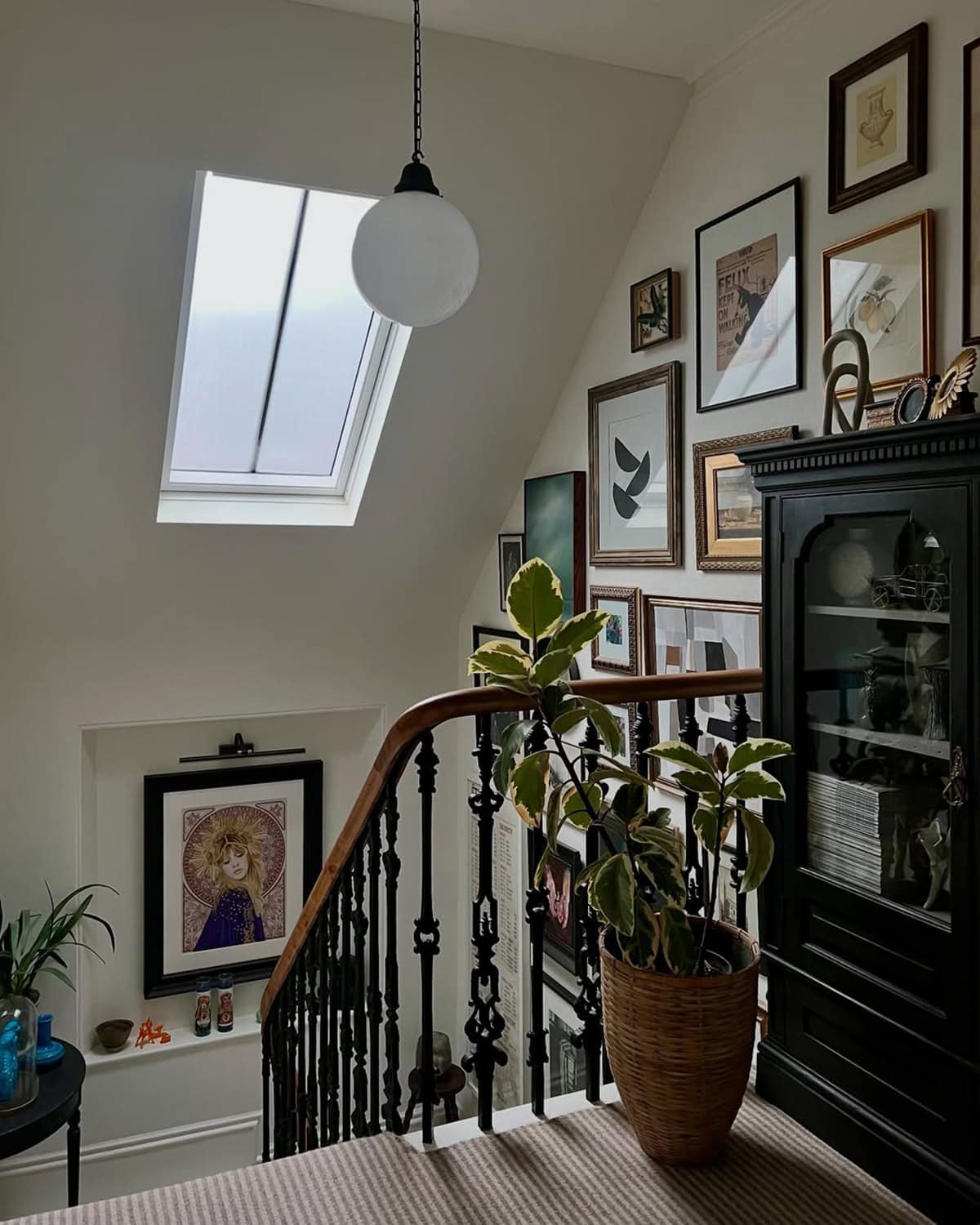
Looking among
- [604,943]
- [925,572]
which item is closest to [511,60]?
[925,572]

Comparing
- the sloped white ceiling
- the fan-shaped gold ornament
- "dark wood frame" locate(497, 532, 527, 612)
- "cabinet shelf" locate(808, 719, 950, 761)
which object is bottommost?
"cabinet shelf" locate(808, 719, 950, 761)

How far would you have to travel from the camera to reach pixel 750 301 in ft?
8.99

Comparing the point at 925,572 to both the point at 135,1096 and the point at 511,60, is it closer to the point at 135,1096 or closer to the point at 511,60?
the point at 511,60

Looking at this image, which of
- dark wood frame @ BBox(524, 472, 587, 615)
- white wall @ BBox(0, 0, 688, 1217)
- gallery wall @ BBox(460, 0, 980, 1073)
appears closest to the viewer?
gallery wall @ BBox(460, 0, 980, 1073)

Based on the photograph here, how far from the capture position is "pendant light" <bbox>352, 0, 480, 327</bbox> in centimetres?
190

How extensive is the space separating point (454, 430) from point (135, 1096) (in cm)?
320

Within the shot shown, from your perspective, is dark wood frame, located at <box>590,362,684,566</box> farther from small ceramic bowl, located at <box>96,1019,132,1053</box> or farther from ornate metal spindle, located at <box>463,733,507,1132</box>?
small ceramic bowl, located at <box>96,1019,132,1053</box>

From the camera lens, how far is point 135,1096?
4379 mm

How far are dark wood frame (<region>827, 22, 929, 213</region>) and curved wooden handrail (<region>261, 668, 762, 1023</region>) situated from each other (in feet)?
3.82

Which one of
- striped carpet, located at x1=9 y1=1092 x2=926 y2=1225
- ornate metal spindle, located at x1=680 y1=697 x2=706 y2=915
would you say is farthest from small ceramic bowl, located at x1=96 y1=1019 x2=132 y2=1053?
ornate metal spindle, located at x1=680 y1=697 x2=706 y2=915

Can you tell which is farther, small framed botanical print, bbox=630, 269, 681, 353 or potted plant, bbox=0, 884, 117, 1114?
potted plant, bbox=0, 884, 117, 1114

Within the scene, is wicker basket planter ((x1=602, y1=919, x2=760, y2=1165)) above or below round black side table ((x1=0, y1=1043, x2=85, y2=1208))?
above

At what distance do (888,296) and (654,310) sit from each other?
1.02 m

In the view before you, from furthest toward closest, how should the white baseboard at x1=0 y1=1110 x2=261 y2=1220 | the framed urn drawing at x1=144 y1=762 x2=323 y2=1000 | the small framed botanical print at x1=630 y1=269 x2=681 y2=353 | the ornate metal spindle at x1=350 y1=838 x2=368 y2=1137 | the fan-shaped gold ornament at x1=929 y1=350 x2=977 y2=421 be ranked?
the framed urn drawing at x1=144 y1=762 x2=323 y2=1000 < the white baseboard at x1=0 y1=1110 x2=261 y2=1220 < the small framed botanical print at x1=630 y1=269 x2=681 y2=353 < the ornate metal spindle at x1=350 y1=838 x2=368 y2=1137 < the fan-shaped gold ornament at x1=929 y1=350 x2=977 y2=421
